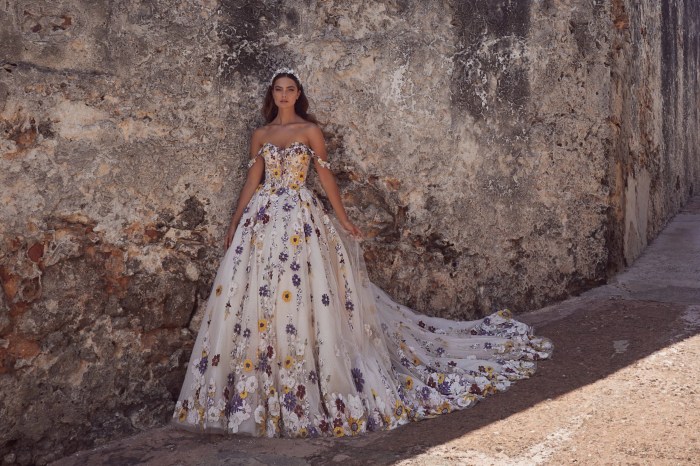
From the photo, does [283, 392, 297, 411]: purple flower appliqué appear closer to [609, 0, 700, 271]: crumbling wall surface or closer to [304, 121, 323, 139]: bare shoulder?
[304, 121, 323, 139]: bare shoulder

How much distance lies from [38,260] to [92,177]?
43 cm

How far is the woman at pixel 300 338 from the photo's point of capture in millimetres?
2941

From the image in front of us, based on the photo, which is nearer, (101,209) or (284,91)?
(101,209)

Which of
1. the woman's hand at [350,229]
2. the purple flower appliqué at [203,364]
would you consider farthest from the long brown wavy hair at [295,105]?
the purple flower appliqué at [203,364]

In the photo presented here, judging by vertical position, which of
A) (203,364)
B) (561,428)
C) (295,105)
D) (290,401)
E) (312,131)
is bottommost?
(561,428)

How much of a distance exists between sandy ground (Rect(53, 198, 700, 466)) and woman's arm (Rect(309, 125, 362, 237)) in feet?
3.39

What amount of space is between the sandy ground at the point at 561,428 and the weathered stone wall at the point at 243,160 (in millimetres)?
495

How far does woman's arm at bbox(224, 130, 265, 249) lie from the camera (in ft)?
11.0

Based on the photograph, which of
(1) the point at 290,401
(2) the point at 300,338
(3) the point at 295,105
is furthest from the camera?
(3) the point at 295,105

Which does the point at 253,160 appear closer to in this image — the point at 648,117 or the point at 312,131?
the point at 312,131

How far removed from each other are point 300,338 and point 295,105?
1261mm

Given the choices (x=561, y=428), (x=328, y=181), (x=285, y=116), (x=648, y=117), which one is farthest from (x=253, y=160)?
(x=648, y=117)

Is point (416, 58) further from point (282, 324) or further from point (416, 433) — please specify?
point (416, 433)

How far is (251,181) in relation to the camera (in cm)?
342
